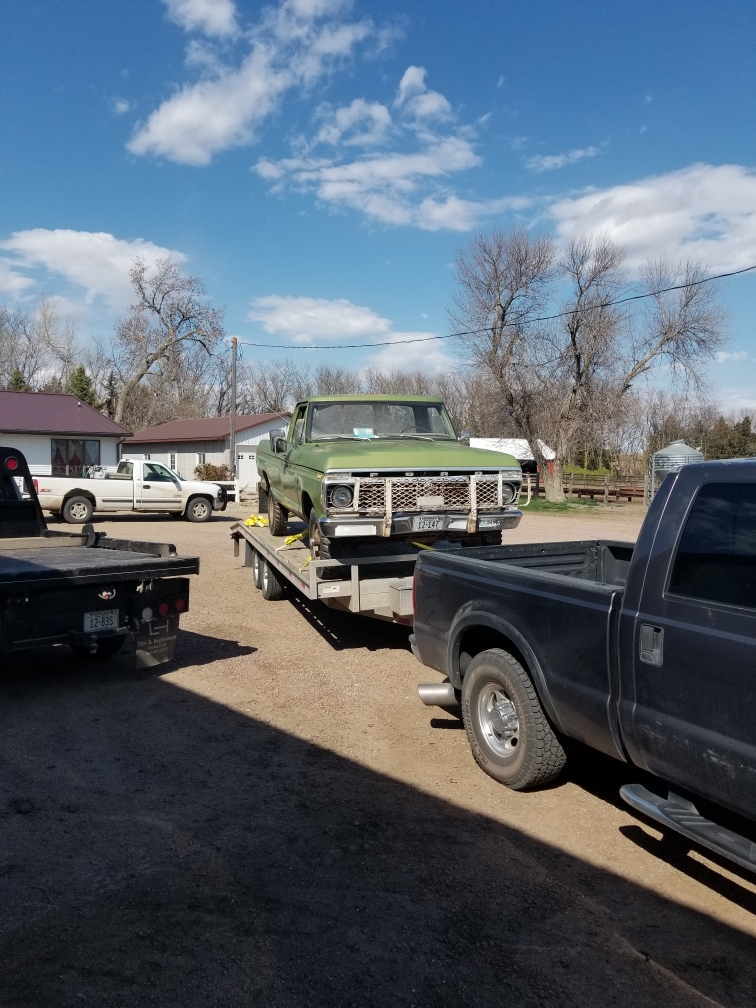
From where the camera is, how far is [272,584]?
33.5ft

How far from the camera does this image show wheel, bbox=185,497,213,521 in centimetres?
2247

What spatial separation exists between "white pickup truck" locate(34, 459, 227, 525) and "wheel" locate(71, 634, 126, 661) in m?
13.9

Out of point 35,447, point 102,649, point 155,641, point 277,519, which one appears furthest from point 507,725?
point 35,447

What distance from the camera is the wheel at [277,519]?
10883 millimetres

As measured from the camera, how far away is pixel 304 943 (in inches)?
120

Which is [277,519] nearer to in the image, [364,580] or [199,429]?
[364,580]

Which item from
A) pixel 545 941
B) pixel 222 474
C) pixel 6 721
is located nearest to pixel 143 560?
pixel 6 721

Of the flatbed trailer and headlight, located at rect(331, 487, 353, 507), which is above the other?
headlight, located at rect(331, 487, 353, 507)

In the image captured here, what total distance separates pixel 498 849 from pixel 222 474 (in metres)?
34.7

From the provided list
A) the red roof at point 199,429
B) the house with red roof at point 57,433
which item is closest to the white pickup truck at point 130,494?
the house with red roof at point 57,433

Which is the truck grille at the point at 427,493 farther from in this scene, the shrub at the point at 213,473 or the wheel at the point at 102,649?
the shrub at the point at 213,473

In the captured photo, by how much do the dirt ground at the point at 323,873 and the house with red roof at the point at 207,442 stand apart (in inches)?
1464

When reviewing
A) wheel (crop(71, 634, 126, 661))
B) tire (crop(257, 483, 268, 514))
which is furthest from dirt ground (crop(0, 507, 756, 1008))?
tire (crop(257, 483, 268, 514))

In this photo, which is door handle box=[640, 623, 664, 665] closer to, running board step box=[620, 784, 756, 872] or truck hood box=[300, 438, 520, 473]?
running board step box=[620, 784, 756, 872]
